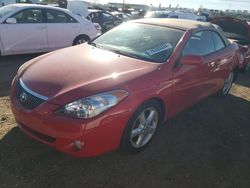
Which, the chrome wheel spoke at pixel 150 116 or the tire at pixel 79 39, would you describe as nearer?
the chrome wheel spoke at pixel 150 116

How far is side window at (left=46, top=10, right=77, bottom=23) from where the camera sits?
8008mm

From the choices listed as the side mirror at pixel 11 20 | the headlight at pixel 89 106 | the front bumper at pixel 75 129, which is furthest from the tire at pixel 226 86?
the side mirror at pixel 11 20

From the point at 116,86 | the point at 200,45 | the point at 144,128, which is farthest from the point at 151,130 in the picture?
the point at 200,45

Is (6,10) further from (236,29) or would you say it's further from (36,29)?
(236,29)

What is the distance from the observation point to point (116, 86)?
3.23 m

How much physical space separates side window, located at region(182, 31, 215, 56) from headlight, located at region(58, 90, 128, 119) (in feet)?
4.98

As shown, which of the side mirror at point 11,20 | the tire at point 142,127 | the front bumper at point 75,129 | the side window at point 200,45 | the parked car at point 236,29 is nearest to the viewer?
the front bumper at point 75,129

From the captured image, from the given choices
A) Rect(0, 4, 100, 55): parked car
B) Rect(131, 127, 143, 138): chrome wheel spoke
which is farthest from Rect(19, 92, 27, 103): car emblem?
Rect(0, 4, 100, 55): parked car

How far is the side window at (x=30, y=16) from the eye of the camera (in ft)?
24.4

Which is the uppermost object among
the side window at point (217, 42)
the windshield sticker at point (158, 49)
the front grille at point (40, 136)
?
the windshield sticker at point (158, 49)

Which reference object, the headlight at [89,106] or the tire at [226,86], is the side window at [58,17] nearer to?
the tire at [226,86]

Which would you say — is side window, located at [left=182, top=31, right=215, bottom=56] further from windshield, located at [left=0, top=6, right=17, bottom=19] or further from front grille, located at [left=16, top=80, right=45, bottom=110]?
windshield, located at [left=0, top=6, right=17, bottom=19]

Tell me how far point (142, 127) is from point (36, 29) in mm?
5117

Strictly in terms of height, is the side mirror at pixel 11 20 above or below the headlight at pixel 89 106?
below
